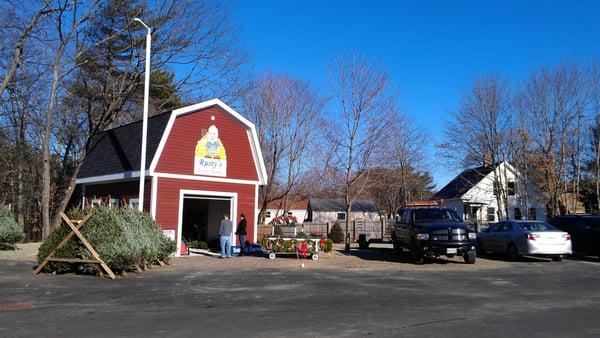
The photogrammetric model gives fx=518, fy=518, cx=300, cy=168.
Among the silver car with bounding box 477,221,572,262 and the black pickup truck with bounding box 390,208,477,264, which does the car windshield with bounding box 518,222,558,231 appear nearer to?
the silver car with bounding box 477,221,572,262

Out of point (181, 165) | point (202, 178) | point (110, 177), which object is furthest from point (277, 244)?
point (110, 177)

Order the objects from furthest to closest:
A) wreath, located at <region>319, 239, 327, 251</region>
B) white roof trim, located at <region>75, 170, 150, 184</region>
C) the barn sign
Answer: wreath, located at <region>319, 239, 327, 251</region>, the barn sign, white roof trim, located at <region>75, 170, 150, 184</region>

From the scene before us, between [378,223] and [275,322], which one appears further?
[378,223]

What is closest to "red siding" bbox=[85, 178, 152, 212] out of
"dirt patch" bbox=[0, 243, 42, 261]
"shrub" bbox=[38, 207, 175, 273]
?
"dirt patch" bbox=[0, 243, 42, 261]

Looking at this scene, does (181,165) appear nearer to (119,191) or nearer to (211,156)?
(211,156)

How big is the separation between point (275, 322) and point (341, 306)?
1870 mm

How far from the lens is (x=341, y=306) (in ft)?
30.8

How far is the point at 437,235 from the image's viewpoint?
1714cm

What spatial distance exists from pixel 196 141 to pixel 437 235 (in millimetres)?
9619

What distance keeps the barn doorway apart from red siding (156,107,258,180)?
262cm

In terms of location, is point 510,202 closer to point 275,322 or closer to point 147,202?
point 147,202

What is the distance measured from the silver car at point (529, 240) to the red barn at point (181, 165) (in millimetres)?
9988

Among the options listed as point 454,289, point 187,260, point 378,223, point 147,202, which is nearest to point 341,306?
point 454,289

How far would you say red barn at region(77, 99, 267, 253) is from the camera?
19.0 m
